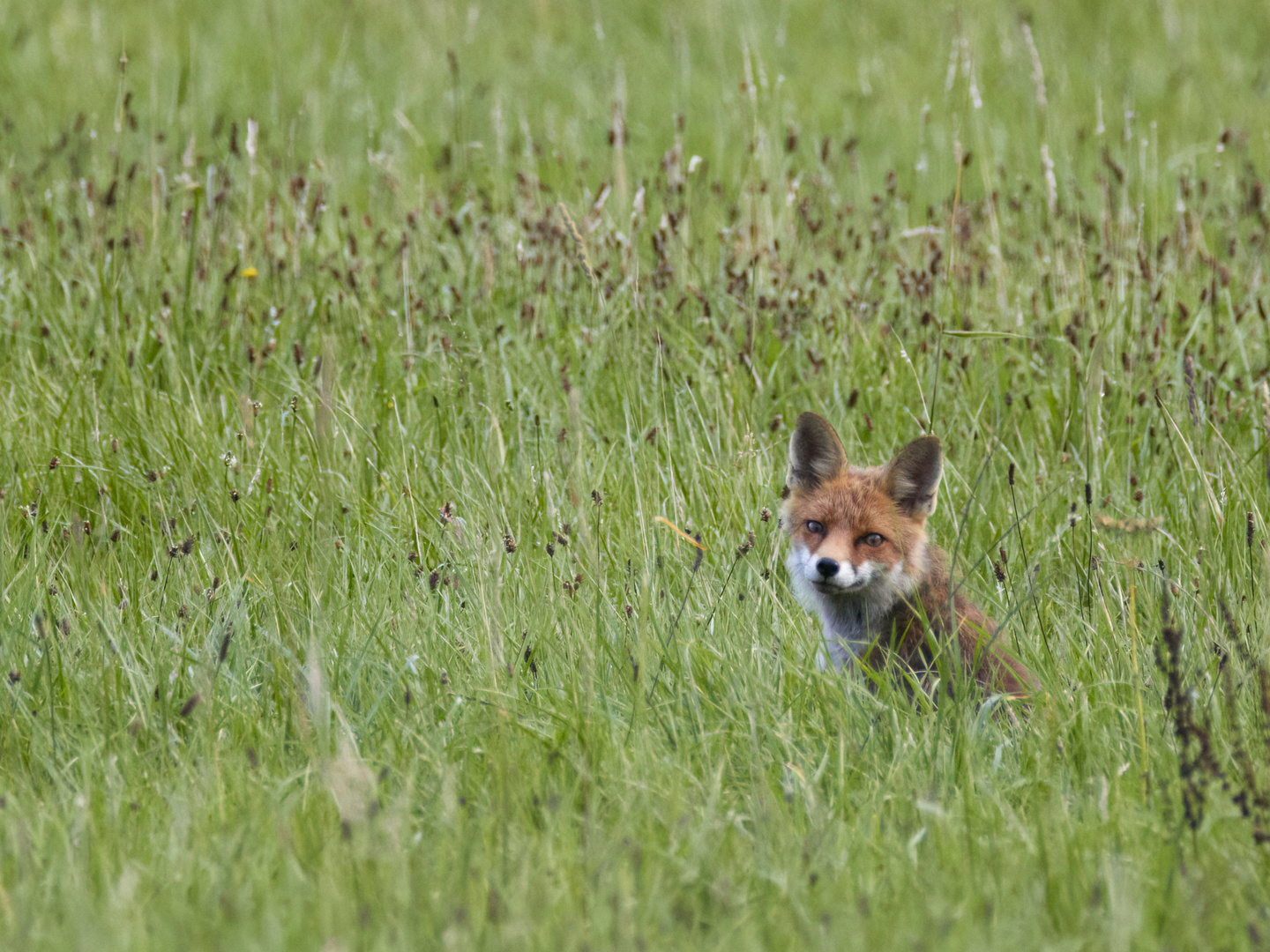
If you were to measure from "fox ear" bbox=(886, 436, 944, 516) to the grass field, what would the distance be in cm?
24

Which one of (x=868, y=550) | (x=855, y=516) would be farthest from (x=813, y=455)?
(x=868, y=550)

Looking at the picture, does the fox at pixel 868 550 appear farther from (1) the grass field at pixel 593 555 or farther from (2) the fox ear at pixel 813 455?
(1) the grass field at pixel 593 555

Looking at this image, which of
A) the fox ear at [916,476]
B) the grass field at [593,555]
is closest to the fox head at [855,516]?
the fox ear at [916,476]

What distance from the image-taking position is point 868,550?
3689mm

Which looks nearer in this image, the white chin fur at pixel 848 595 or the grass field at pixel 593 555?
the grass field at pixel 593 555

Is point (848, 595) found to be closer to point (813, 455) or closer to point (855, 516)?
point (855, 516)

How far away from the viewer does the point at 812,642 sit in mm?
3309

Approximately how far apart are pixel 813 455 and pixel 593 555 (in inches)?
53.3

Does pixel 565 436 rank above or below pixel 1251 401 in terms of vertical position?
below

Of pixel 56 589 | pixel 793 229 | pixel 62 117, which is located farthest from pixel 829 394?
pixel 62 117

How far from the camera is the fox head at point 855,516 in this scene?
365 cm

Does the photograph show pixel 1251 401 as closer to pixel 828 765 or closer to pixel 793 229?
pixel 793 229

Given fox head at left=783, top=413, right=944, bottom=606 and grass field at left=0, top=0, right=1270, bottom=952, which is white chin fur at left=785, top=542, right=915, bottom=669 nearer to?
fox head at left=783, top=413, right=944, bottom=606

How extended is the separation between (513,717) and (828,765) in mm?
690
